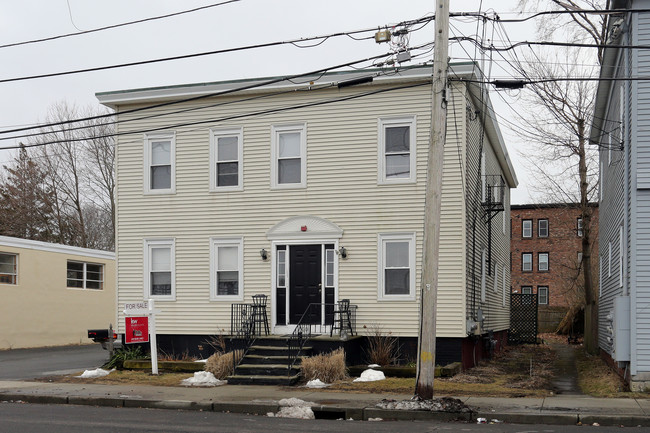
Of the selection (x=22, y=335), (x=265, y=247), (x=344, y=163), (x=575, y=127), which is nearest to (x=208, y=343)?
(x=265, y=247)

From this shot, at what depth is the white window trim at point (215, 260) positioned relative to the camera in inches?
776

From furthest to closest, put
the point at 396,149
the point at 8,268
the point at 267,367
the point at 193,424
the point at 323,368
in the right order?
the point at 8,268
the point at 396,149
the point at 267,367
the point at 323,368
the point at 193,424

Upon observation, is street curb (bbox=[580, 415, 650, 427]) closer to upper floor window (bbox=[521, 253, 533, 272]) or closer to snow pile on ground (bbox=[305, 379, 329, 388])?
snow pile on ground (bbox=[305, 379, 329, 388])

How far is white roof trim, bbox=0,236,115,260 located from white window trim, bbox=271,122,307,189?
14633mm

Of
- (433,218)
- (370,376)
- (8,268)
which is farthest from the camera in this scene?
(8,268)

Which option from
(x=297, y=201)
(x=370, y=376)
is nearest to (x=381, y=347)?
(x=370, y=376)

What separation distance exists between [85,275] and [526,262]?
119ft

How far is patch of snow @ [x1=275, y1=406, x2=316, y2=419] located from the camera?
1277 cm

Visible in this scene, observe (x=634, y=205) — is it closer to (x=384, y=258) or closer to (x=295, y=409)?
(x=384, y=258)

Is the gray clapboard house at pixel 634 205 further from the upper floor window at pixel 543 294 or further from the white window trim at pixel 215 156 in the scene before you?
the upper floor window at pixel 543 294

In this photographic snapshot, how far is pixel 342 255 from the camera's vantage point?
1886cm

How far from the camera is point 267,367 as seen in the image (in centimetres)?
1669

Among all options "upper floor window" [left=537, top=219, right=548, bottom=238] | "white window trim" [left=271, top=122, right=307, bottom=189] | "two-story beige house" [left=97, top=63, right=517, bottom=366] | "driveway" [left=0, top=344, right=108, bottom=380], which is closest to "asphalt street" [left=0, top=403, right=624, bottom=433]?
"two-story beige house" [left=97, top=63, right=517, bottom=366]

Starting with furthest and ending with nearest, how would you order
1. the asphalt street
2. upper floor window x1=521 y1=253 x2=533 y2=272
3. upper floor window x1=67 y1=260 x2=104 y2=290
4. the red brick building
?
upper floor window x1=521 y1=253 x2=533 y2=272 < the red brick building < upper floor window x1=67 y1=260 x2=104 y2=290 < the asphalt street
